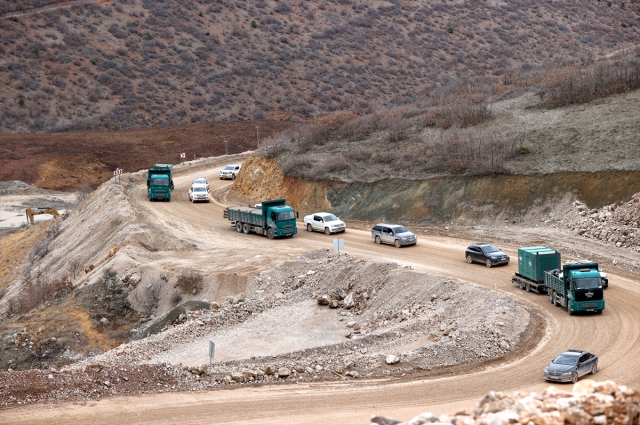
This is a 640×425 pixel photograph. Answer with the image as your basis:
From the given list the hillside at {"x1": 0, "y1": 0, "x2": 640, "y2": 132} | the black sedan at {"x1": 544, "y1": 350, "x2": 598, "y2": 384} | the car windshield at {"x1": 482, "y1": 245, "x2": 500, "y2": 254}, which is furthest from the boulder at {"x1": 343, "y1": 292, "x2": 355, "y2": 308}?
the hillside at {"x1": 0, "y1": 0, "x2": 640, "y2": 132}

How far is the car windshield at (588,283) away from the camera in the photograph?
26.8 metres

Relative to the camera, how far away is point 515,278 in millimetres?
31469

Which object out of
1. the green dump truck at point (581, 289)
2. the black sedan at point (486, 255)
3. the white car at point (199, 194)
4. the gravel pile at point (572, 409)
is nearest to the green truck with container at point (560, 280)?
the green dump truck at point (581, 289)

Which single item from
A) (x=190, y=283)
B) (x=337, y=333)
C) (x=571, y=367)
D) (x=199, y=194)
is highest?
(x=199, y=194)

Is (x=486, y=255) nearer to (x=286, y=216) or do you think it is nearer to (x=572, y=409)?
(x=286, y=216)

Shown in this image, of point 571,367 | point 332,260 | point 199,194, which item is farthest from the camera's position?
point 199,194

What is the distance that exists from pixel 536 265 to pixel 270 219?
19.9 m

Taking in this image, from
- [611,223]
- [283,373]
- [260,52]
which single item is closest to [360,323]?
[283,373]

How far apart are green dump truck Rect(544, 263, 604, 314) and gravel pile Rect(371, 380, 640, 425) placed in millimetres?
15281

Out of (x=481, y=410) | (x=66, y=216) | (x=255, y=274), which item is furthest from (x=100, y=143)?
(x=481, y=410)

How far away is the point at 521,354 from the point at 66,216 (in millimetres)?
47711

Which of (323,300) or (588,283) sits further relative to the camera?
(323,300)

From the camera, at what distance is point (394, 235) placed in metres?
40.3

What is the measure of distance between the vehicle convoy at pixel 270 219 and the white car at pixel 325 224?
1756mm
